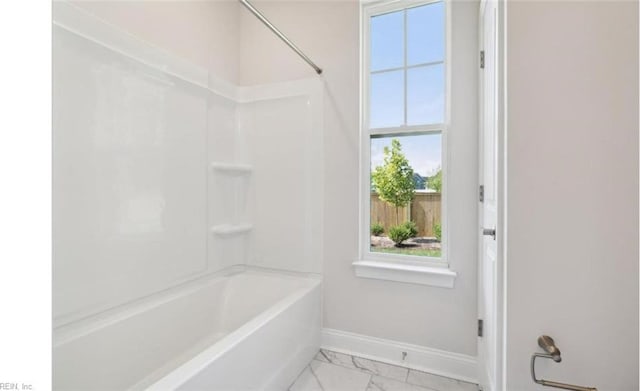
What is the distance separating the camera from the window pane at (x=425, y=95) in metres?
1.98

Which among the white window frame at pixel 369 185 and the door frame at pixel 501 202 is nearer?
the door frame at pixel 501 202

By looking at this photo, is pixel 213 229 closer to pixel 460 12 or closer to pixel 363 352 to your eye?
pixel 363 352

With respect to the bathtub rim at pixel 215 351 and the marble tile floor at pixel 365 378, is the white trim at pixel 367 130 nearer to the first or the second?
the bathtub rim at pixel 215 351

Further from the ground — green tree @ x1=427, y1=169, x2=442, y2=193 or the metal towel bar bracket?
green tree @ x1=427, y1=169, x2=442, y2=193

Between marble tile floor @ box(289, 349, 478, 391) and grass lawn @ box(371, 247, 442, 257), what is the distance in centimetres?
73

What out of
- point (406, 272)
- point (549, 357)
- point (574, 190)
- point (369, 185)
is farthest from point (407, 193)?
point (549, 357)

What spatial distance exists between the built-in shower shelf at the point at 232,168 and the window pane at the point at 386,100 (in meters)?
1.05

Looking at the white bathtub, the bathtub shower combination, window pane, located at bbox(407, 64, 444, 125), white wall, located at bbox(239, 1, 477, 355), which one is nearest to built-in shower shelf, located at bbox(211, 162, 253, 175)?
the bathtub shower combination

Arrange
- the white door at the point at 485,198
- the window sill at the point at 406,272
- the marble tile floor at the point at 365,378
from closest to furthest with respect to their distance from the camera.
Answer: the white door at the point at 485,198, the marble tile floor at the point at 365,378, the window sill at the point at 406,272

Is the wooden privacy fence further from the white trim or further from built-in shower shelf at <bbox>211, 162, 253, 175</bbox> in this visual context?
built-in shower shelf at <bbox>211, 162, 253, 175</bbox>

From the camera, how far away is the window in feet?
6.53

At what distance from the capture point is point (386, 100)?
2143 mm

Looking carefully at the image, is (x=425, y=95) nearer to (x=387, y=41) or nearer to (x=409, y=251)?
(x=387, y=41)

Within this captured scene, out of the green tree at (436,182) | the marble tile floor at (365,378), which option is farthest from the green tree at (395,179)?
the marble tile floor at (365,378)
